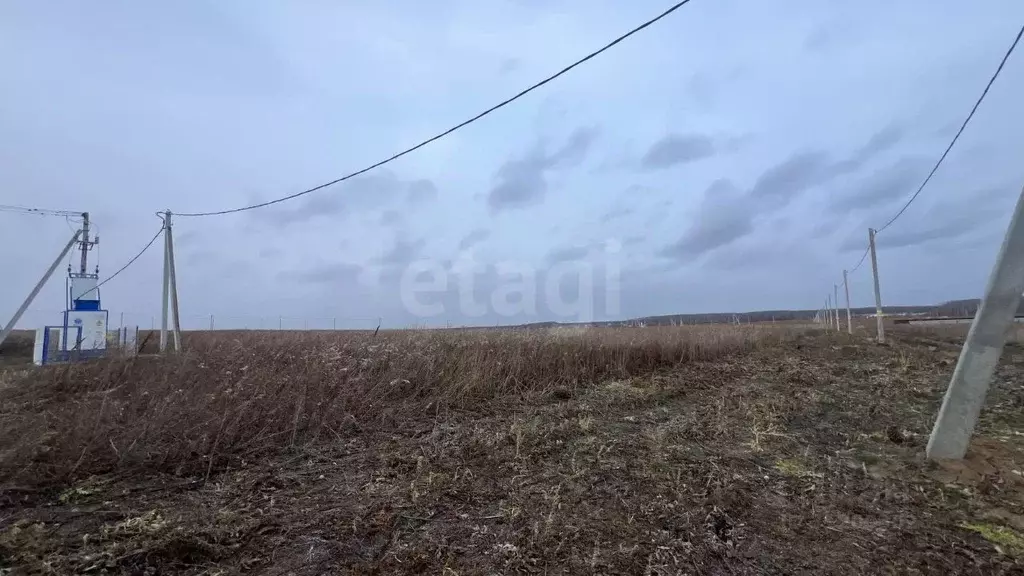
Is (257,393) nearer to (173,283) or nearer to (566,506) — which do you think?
(566,506)

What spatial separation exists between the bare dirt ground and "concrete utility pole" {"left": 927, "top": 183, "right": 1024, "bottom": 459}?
301mm

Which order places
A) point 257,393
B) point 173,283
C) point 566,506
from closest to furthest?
point 566,506 < point 257,393 < point 173,283

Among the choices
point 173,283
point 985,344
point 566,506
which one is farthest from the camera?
point 173,283

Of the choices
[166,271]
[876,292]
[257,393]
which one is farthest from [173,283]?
[876,292]

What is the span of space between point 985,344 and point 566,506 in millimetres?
3781

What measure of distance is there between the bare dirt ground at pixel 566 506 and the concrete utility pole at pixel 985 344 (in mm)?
301

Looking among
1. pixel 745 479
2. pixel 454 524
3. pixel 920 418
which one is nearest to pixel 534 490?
pixel 454 524

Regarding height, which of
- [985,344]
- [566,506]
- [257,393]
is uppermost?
[985,344]

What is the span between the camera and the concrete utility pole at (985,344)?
4172 mm

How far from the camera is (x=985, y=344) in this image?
14.0ft

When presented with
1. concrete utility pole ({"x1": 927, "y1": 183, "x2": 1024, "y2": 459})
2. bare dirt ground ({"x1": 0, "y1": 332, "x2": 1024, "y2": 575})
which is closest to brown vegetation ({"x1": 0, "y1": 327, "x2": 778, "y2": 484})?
bare dirt ground ({"x1": 0, "y1": 332, "x2": 1024, "y2": 575})

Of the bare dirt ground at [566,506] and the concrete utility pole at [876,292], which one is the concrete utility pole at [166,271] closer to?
the bare dirt ground at [566,506]

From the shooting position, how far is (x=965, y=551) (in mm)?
3043

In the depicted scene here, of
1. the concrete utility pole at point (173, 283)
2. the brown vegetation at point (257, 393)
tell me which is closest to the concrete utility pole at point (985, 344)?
the brown vegetation at point (257, 393)
